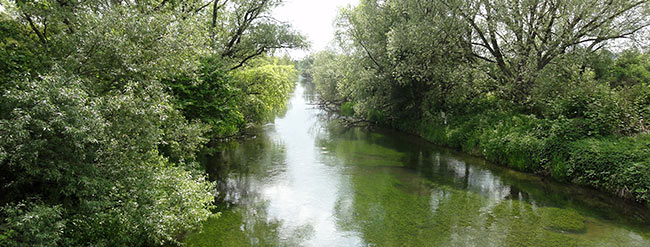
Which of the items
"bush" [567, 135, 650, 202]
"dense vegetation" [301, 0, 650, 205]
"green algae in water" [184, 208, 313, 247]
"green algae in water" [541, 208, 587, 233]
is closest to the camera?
"green algae in water" [184, 208, 313, 247]

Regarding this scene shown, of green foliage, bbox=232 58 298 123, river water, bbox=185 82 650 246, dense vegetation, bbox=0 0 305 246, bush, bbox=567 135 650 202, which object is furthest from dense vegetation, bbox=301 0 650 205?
dense vegetation, bbox=0 0 305 246

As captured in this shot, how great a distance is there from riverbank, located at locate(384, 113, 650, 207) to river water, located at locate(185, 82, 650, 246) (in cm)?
51

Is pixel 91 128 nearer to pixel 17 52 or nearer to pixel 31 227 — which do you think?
pixel 31 227

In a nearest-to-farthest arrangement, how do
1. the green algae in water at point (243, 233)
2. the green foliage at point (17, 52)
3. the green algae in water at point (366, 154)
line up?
the green foliage at point (17, 52) → the green algae in water at point (243, 233) → the green algae in water at point (366, 154)

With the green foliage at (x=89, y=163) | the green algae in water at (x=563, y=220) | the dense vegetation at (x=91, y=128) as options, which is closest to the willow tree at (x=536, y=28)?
the green algae in water at (x=563, y=220)

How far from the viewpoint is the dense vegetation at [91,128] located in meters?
5.53

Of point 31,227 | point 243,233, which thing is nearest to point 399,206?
point 243,233

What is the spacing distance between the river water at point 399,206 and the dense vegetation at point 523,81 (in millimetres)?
1191

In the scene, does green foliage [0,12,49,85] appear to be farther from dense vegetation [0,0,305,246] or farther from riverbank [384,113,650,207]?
riverbank [384,113,650,207]

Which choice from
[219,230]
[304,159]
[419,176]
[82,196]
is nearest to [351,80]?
[304,159]

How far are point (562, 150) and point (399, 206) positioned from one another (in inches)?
285

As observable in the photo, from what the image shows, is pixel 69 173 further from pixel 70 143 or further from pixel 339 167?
pixel 339 167

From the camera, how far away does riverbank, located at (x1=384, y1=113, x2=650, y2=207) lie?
11.5m

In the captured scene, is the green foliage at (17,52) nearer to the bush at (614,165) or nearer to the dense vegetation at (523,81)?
the bush at (614,165)
